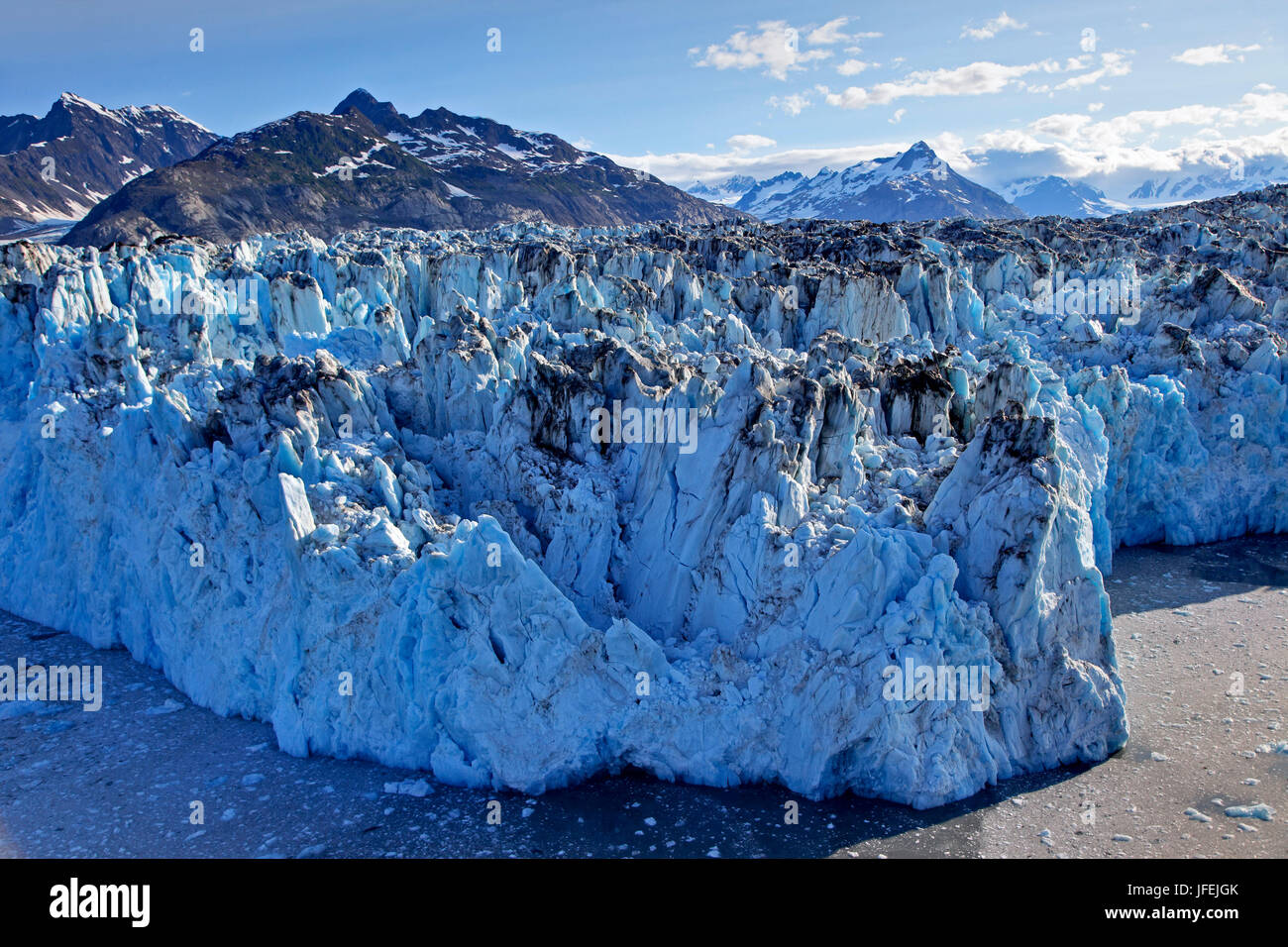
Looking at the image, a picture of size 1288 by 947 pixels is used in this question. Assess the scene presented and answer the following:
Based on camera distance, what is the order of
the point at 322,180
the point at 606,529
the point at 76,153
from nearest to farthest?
the point at 606,529, the point at 322,180, the point at 76,153

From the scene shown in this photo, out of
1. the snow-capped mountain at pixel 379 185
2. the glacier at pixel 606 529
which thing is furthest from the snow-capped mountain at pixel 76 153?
the glacier at pixel 606 529

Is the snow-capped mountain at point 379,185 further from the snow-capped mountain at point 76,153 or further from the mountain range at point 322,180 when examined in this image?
the snow-capped mountain at point 76,153

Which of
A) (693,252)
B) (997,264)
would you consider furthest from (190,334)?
(997,264)

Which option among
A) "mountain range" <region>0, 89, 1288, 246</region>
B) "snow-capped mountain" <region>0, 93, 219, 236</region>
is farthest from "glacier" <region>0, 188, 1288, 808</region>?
"snow-capped mountain" <region>0, 93, 219, 236</region>

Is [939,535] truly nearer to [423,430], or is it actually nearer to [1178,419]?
[423,430]

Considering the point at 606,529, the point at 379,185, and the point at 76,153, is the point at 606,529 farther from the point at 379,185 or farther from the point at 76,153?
the point at 76,153

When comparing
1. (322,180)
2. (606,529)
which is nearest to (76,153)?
(322,180)
